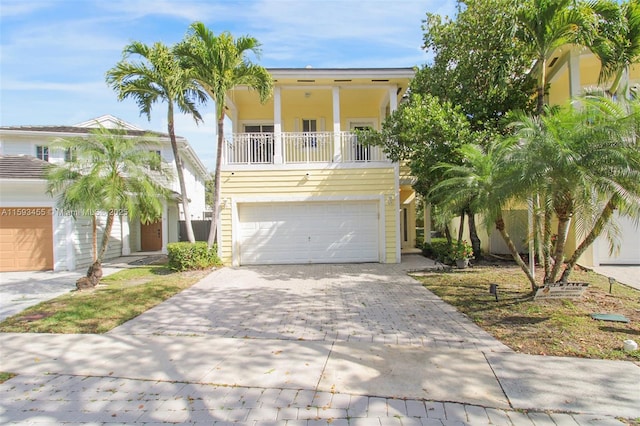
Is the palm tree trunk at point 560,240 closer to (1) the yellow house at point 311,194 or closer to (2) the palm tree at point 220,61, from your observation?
(1) the yellow house at point 311,194

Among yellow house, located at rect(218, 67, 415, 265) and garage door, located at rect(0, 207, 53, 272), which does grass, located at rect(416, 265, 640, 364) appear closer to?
yellow house, located at rect(218, 67, 415, 265)

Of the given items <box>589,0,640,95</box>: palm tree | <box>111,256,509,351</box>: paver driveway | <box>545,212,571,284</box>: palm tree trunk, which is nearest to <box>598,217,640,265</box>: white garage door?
<box>589,0,640,95</box>: palm tree

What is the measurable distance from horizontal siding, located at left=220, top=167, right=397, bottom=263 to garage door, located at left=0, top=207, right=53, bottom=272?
19.4ft

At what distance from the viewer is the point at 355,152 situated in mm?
12883

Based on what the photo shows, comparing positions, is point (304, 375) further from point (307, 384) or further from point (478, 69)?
point (478, 69)

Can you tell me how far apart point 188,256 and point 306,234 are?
395 centimetres

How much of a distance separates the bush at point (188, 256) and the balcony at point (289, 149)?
3.19 metres

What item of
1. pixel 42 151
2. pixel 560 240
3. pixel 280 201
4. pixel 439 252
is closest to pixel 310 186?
pixel 280 201

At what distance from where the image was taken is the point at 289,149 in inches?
513

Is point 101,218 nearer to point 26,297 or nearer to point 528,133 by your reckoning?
point 26,297

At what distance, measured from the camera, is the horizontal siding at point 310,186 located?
40.7 feet

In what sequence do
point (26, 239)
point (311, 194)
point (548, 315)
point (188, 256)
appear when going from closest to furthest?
point (548, 315), point (188, 256), point (26, 239), point (311, 194)

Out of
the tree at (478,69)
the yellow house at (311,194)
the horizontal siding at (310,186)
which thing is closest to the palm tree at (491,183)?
the tree at (478,69)

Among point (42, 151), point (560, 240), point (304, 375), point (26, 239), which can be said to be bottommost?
point (304, 375)
